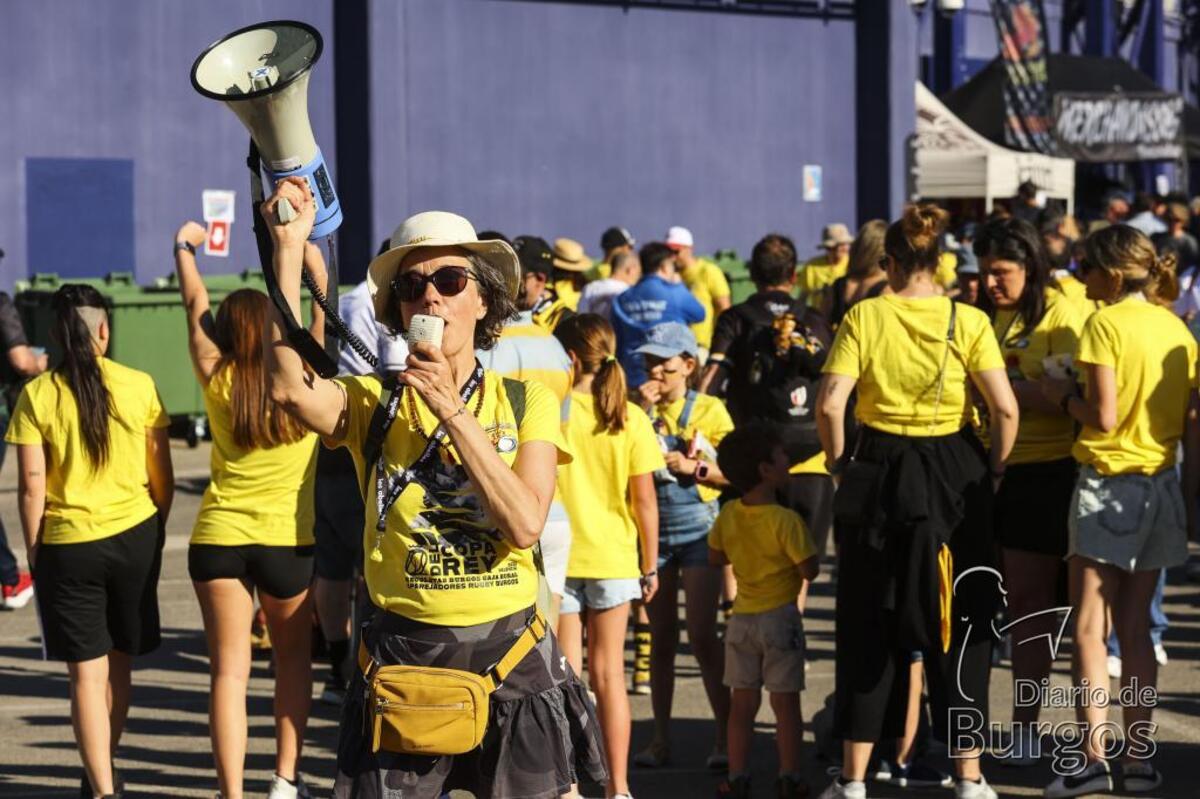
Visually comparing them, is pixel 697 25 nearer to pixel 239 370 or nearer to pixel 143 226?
pixel 143 226

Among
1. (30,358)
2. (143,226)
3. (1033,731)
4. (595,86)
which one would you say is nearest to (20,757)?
(30,358)

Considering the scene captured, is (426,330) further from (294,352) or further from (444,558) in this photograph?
(444,558)

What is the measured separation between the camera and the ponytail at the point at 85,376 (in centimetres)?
671

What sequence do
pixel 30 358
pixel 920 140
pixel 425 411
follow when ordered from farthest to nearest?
pixel 920 140, pixel 30 358, pixel 425 411

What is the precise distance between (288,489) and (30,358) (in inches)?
148

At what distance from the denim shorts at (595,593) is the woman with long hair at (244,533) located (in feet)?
3.16

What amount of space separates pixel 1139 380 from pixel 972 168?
17.8 metres

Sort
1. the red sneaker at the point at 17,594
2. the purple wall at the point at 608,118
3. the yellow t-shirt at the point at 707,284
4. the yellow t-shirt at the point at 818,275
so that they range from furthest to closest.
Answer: the purple wall at the point at 608,118 → the yellow t-shirt at the point at 707,284 → the yellow t-shirt at the point at 818,275 → the red sneaker at the point at 17,594

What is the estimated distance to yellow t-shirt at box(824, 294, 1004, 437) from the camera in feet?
21.8

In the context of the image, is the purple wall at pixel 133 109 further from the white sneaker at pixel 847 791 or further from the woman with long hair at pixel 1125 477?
the white sneaker at pixel 847 791

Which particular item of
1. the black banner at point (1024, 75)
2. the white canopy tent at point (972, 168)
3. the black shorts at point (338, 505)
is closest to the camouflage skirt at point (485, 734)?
the black shorts at point (338, 505)

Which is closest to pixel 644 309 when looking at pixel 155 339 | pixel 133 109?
pixel 155 339

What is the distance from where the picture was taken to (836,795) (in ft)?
22.0

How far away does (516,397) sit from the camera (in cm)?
446
